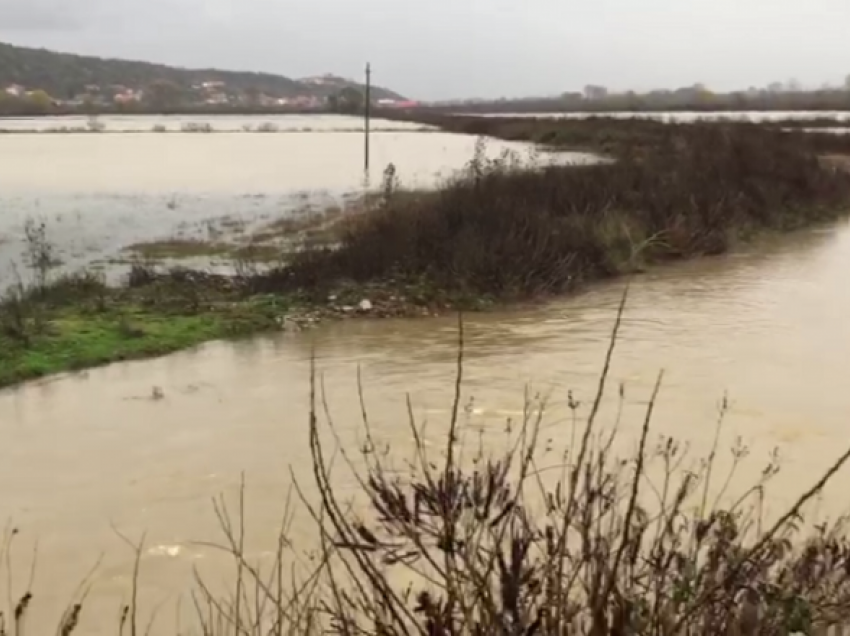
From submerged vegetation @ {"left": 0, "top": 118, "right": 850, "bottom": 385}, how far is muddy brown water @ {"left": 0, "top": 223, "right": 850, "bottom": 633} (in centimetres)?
68

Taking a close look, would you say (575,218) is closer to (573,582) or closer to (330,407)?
(330,407)

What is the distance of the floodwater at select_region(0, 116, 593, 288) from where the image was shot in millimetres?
22500

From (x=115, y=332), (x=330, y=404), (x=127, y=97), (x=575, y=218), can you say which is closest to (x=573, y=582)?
(x=330, y=404)

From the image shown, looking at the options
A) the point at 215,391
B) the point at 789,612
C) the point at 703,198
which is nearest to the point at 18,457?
the point at 215,391

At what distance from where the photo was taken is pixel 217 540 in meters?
6.95

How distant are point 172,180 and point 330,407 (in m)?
→ 25.8

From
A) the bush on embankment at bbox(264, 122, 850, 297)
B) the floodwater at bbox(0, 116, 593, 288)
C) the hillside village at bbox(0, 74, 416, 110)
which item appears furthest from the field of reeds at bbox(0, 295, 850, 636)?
the hillside village at bbox(0, 74, 416, 110)

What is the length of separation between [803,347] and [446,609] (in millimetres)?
10019

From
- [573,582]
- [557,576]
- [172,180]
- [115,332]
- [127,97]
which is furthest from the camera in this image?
[127,97]

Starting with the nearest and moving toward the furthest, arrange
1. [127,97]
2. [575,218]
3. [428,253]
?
1. [428,253]
2. [575,218]
3. [127,97]

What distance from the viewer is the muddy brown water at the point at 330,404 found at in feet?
23.2

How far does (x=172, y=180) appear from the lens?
111 feet

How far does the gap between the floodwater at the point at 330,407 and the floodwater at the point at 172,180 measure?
7451 millimetres

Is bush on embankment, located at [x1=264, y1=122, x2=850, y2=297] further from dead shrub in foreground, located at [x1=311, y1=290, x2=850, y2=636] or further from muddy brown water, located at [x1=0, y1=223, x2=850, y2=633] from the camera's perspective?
dead shrub in foreground, located at [x1=311, y1=290, x2=850, y2=636]
